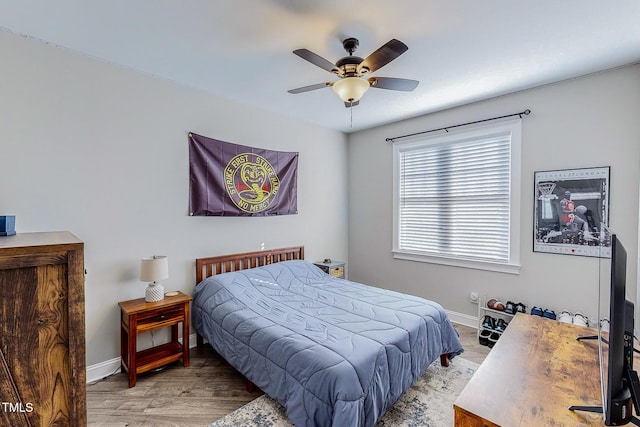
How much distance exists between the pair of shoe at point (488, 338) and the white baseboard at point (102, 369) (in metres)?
3.49

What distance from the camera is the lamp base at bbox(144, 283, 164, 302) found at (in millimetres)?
2414

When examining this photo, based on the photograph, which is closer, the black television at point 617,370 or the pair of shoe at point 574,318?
the black television at point 617,370

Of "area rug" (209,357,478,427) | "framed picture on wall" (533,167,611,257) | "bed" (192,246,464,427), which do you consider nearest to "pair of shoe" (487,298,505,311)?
"framed picture on wall" (533,167,611,257)

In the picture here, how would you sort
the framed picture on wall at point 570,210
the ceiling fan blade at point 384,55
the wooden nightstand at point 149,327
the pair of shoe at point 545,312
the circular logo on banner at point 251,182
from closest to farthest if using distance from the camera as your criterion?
the ceiling fan blade at point 384,55, the wooden nightstand at point 149,327, the framed picture on wall at point 570,210, the pair of shoe at point 545,312, the circular logo on banner at point 251,182

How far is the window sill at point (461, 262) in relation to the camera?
10.0 ft

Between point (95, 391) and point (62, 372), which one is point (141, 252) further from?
point (62, 372)

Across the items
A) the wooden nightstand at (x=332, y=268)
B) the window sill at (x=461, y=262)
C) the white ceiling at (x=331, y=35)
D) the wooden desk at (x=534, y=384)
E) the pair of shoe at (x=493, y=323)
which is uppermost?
the white ceiling at (x=331, y=35)

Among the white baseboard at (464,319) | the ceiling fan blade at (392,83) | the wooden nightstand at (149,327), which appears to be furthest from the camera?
the white baseboard at (464,319)

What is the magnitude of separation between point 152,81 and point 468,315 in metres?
4.20

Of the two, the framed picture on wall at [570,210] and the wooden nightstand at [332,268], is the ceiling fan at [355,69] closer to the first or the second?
the framed picture on wall at [570,210]

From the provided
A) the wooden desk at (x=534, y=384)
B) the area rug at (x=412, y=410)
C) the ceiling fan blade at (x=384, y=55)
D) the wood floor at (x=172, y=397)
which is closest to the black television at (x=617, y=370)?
the wooden desk at (x=534, y=384)

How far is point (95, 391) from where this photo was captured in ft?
7.11

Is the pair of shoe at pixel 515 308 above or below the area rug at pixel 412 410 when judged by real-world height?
above

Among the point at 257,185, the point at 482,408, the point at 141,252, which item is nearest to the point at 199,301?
the point at 141,252
